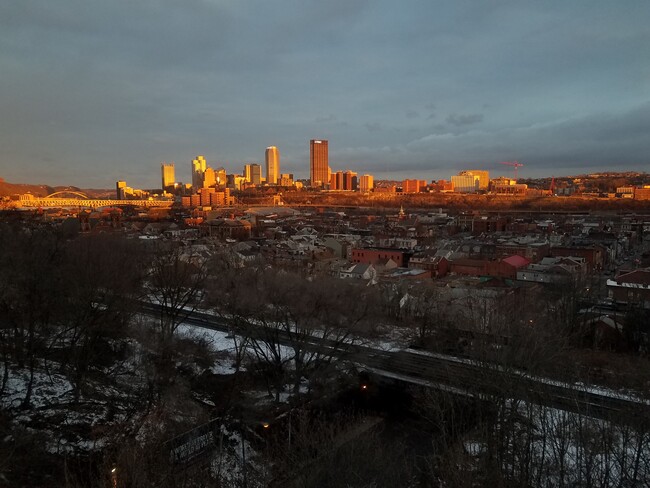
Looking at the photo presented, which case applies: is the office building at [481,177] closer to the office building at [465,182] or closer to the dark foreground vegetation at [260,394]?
the office building at [465,182]

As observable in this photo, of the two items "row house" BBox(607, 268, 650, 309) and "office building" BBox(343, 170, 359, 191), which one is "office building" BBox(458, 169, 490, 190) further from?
"row house" BBox(607, 268, 650, 309)

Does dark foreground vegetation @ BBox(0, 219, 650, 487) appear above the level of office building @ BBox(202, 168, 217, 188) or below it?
below

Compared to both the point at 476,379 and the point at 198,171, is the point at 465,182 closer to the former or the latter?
the point at 198,171

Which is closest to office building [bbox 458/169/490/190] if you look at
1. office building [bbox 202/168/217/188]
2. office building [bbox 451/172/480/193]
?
office building [bbox 451/172/480/193]

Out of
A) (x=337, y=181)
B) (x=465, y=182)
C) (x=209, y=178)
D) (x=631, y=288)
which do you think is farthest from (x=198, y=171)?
(x=631, y=288)

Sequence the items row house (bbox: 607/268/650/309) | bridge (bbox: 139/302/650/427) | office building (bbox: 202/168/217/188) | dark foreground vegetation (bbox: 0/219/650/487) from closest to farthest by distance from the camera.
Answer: dark foreground vegetation (bbox: 0/219/650/487) < bridge (bbox: 139/302/650/427) < row house (bbox: 607/268/650/309) < office building (bbox: 202/168/217/188)

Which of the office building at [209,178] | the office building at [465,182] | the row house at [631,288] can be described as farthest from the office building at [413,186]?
the row house at [631,288]
